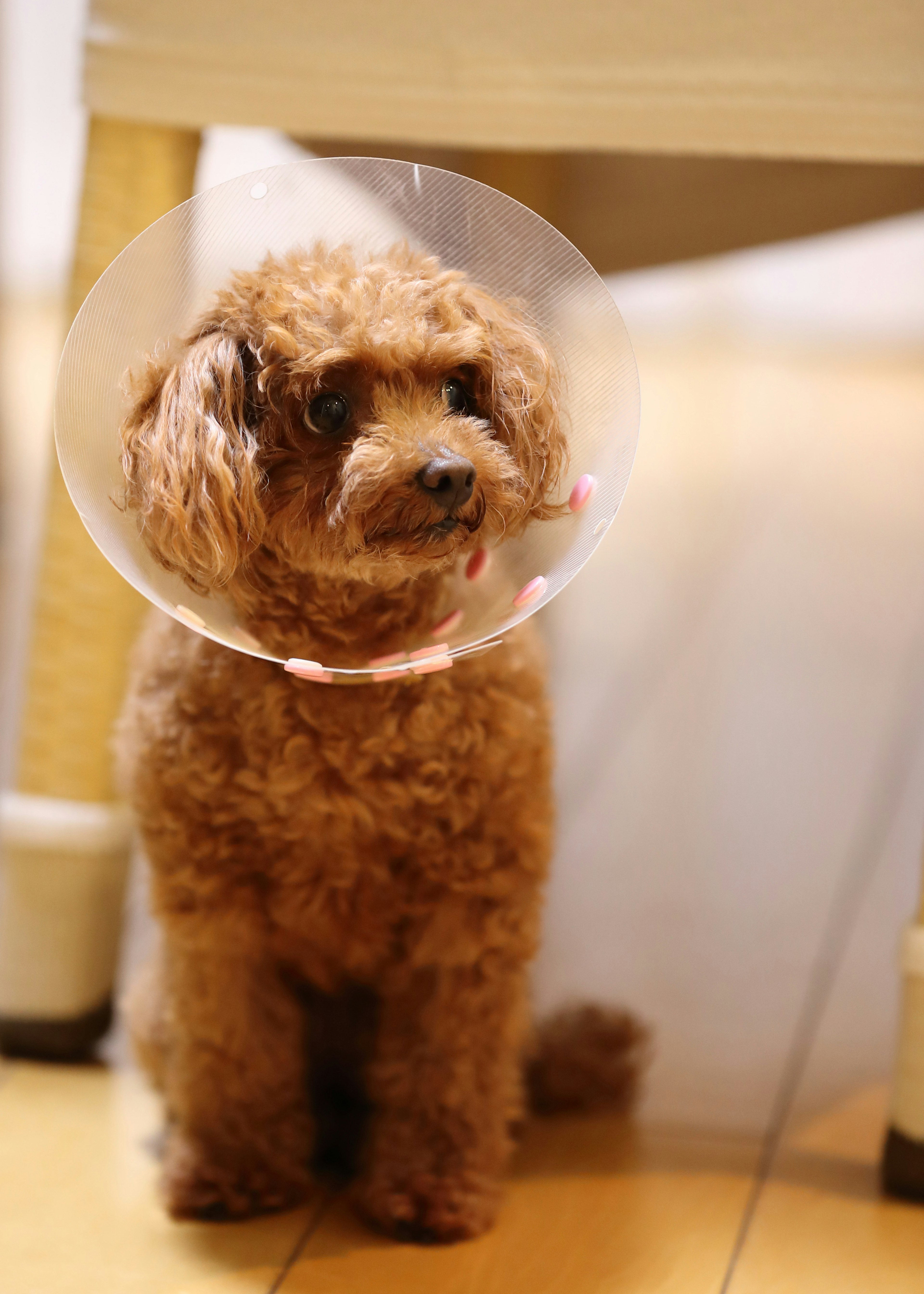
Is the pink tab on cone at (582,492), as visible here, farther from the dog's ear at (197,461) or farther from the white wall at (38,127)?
the white wall at (38,127)

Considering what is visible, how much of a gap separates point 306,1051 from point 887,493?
7.34ft

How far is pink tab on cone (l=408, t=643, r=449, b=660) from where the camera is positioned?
934 mm

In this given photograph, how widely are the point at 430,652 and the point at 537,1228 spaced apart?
46 cm

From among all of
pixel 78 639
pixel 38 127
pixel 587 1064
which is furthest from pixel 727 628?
pixel 38 127

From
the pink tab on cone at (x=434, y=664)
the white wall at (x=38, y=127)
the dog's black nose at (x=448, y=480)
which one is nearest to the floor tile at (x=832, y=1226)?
the pink tab on cone at (x=434, y=664)

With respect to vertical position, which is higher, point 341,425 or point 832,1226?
point 341,425

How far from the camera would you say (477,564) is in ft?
3.21

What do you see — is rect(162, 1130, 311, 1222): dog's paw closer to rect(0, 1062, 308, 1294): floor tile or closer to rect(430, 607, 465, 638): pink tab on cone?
rect(0, 1062, 308, 1294): floor tile

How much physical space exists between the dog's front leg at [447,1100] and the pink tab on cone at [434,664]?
0.26 metres

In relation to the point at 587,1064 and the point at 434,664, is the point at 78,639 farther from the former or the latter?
the point at 587,1064

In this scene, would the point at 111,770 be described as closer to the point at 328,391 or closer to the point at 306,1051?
the point at 306,1051

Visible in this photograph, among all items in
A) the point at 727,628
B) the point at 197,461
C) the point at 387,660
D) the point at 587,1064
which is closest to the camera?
the point at 197,461

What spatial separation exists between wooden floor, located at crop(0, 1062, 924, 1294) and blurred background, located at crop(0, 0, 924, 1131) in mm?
88

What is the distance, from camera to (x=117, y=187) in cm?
118
